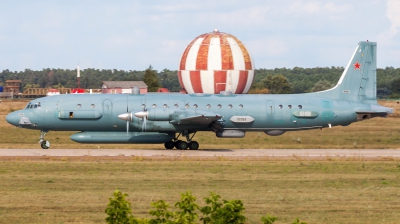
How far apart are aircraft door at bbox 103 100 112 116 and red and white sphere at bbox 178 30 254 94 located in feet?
107

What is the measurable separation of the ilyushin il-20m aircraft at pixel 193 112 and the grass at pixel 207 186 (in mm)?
4917

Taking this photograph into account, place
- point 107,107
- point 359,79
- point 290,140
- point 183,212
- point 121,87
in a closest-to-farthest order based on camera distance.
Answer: point 183,212 → point 107,107 → point 359,79 → point 290,140 → point 121,87

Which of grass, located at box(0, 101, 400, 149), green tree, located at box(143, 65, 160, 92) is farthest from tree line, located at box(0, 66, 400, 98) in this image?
grass, located at box(0, 101, 400, 149)

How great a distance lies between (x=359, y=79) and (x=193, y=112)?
456 inches

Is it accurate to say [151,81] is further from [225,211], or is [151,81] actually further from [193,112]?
[225,211]

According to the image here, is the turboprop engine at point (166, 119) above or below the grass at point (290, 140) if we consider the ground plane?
above

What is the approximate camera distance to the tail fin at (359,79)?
42.0 m

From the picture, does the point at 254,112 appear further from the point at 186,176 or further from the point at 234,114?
the point at 186,176

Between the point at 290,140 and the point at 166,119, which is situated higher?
the point at 166,119

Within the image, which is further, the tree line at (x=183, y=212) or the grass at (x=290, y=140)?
the grass at (x=290, y=140)

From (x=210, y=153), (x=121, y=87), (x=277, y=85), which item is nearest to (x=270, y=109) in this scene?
(x=210, y=153)

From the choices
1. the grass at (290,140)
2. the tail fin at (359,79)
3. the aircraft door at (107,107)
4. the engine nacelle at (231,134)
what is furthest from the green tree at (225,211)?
the tail fin at (359,79)

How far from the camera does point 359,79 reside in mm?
42344

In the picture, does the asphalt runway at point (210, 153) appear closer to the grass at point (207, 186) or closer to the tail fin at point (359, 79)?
the grass at point (207, 186)
